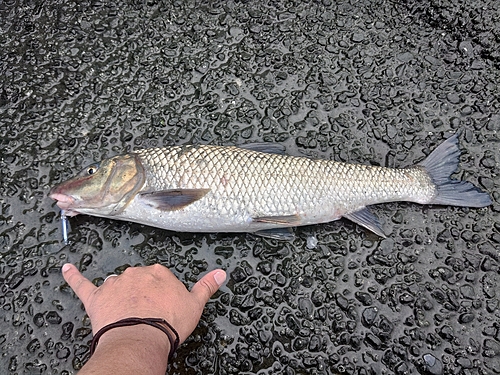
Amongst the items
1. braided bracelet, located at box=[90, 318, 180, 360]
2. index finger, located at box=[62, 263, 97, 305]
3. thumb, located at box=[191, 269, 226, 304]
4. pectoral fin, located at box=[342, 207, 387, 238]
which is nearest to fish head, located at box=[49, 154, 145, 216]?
index finger, located at box=[62, 263, 97, 305]

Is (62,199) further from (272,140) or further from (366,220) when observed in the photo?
(366,220)

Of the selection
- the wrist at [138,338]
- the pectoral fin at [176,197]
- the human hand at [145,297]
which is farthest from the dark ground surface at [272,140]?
the wrist at [138,338]

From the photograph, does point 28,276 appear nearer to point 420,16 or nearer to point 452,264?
point 452,264

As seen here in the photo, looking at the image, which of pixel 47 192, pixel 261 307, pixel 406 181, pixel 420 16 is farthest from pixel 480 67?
pixel 47 192

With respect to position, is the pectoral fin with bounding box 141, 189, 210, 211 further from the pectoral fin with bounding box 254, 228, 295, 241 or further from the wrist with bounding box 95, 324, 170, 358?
the wrist with bounding box 95, 324, 170, 358

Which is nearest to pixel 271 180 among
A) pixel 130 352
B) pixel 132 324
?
pixel 132 324

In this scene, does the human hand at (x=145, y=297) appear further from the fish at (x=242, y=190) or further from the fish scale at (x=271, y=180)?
the fish scale at (x=271, y=180)
